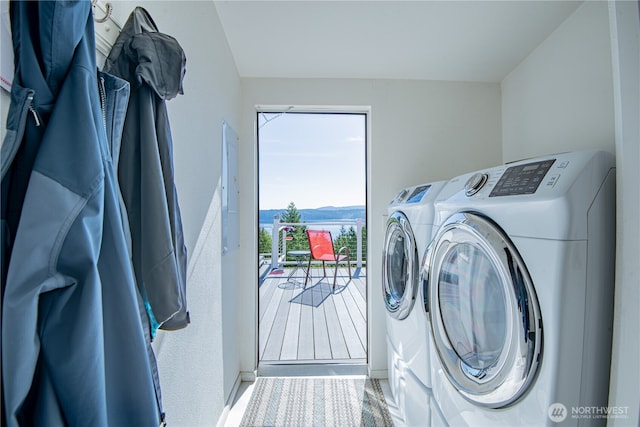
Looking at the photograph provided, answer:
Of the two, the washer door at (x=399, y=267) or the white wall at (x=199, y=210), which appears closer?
the white wall at (x=199, y=210)

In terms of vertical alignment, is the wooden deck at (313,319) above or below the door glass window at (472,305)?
below

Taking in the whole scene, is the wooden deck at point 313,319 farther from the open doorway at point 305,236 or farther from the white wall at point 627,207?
the white wall at point 627,207

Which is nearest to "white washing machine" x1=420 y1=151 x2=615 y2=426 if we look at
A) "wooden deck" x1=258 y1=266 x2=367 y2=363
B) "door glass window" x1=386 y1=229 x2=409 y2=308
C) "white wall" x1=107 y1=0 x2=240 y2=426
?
"door glass window" x1=386 y1=229 x2=409 y2=308

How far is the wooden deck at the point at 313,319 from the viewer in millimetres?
2479

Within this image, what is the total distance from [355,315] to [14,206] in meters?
3.11

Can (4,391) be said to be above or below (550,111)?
below

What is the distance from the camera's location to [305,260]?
4422mm

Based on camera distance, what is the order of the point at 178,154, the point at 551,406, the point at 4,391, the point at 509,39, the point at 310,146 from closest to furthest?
the point at 4,391, the point at 551,406, the point at 178,154, the point at 509,39, the point at 310,146

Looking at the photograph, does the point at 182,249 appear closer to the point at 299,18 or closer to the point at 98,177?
the point at 98,177

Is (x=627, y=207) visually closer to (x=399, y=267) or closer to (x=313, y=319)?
(x=399, y=267)

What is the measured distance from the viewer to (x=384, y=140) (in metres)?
2.20

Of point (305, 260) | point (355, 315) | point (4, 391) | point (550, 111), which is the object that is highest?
point (550, 111)

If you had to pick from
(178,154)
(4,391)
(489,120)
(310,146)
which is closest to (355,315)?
(310,146)

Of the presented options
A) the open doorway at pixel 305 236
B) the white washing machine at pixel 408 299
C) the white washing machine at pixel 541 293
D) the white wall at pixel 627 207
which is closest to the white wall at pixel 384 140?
the open doorway at pixel 305 236
